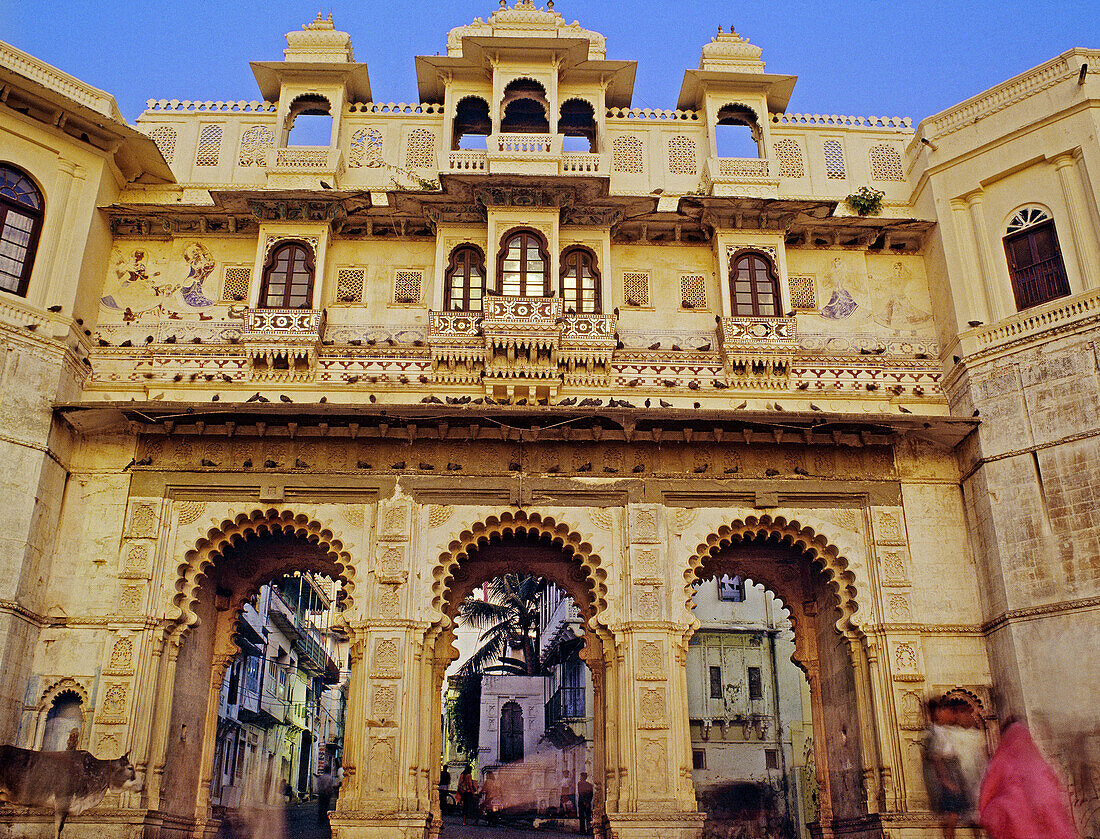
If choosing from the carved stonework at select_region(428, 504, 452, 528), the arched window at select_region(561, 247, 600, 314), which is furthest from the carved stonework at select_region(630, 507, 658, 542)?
the arched window at select_region(561, 247, 600, 314)

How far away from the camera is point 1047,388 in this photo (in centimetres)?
1441

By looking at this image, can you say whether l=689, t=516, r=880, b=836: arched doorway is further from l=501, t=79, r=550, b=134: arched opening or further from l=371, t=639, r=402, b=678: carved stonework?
l=501, t=79, r=550, b=134: arched opening

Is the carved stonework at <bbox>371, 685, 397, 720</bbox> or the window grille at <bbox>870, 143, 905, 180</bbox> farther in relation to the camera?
the window grille at <bbox>870, 143, 905, 180</bbox>

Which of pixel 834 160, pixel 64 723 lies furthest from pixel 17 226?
pixel 834 160

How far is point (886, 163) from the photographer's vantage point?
18.2 m

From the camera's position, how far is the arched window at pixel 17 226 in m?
15.0

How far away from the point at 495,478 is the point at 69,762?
7.23 metres

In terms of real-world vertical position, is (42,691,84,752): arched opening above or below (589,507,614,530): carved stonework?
below

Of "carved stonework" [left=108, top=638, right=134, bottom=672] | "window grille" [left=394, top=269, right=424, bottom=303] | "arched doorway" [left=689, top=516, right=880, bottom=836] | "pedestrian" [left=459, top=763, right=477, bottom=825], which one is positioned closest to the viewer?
"carved stonework" [left=108, top=638, right=134, bottom=672]

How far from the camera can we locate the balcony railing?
1201 inches

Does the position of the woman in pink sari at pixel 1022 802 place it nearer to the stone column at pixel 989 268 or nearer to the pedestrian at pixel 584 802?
the stone column at pixel 989 268

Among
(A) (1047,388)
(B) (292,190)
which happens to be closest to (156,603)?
(B) (292,190)

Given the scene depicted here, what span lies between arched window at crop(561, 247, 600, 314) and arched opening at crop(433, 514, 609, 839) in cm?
408

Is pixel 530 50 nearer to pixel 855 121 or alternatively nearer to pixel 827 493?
pixel 855 121
